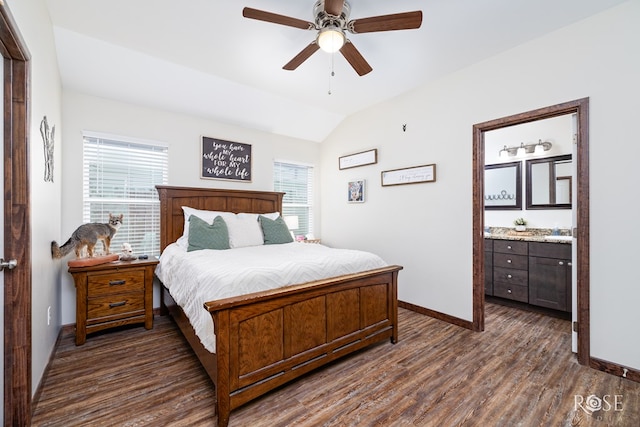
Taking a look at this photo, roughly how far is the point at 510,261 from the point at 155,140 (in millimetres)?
4732

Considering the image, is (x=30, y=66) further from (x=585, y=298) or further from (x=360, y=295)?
(x=585, y=298)

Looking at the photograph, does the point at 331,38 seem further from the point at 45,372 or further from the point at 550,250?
the point at 550,250

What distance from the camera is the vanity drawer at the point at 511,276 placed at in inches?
138

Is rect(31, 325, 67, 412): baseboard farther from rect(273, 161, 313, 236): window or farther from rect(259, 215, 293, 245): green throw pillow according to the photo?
rect(273, 161, 313, 236): window

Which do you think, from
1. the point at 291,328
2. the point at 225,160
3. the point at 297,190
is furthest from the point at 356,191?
the point at 291,328

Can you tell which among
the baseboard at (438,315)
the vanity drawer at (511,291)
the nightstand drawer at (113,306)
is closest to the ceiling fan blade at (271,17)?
the nightstand drawer at (113,306)

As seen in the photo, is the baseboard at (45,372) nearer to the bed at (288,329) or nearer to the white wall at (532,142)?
the bed at (288,329)

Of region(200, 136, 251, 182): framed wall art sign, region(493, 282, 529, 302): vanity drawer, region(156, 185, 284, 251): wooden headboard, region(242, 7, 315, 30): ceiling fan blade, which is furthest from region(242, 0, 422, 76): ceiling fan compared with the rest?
region(493, 282, 529, 302): vanity drawer

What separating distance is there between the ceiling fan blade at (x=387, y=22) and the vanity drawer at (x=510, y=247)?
118 inches

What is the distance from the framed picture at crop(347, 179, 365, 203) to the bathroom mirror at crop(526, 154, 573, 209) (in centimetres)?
235

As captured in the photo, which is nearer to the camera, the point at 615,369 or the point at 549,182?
the point at 615,369

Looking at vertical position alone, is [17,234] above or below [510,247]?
above

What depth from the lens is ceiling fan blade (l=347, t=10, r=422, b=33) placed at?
1.80 m

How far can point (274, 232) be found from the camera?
3463 millimetres
